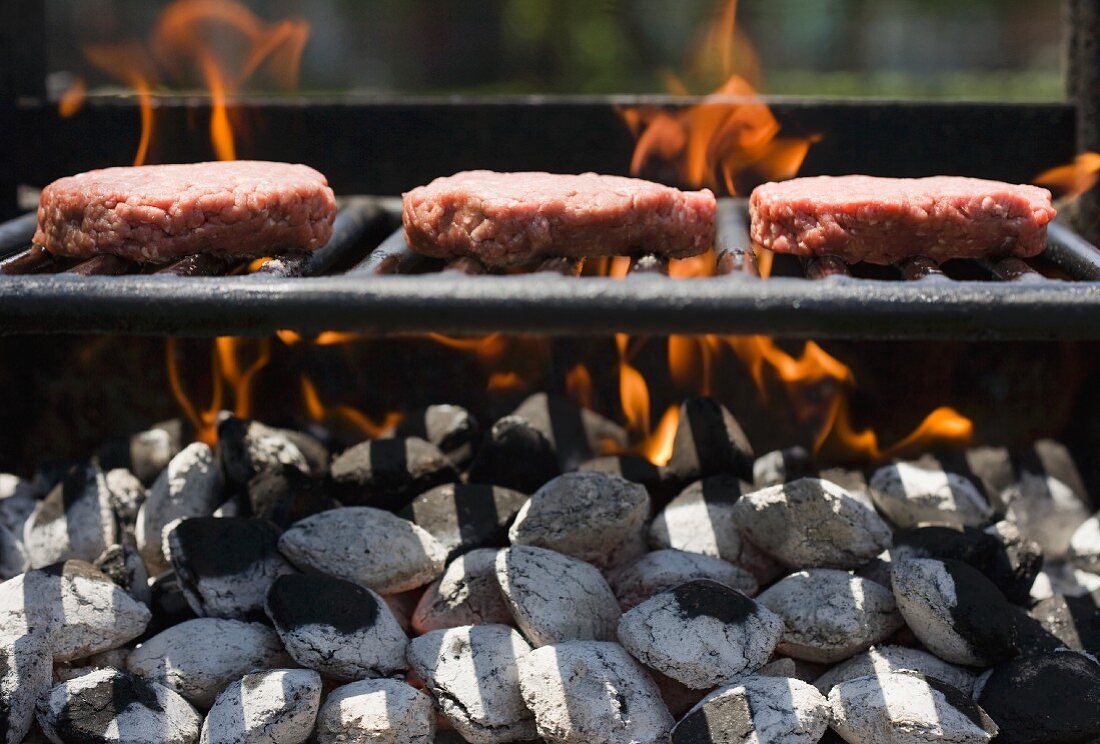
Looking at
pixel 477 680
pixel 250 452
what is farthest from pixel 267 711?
pixel 250 452

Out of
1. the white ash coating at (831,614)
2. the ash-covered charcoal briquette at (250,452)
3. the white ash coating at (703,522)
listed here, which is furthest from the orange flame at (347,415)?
the white ash coating at (831,614)

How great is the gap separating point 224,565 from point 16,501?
2.95ft

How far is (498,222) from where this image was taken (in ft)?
6.38

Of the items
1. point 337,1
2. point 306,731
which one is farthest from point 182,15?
point 337,1

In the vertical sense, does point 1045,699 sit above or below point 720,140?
below

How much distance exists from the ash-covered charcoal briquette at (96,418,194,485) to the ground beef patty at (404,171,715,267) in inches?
42.0

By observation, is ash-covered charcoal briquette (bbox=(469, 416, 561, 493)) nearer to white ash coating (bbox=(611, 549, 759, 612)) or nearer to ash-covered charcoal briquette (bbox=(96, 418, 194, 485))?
white ash coating (bbox=(611, 549, 759, 612))

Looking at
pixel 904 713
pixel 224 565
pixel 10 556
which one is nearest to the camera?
pixel 904 713

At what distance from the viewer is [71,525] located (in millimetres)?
2500

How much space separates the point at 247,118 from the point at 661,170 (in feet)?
3.46

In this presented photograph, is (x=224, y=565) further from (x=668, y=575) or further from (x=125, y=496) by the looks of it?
(x=668, y=575)

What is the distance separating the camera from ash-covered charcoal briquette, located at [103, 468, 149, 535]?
261 centimetres

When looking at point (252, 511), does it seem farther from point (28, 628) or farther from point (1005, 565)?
point (1005, 565)

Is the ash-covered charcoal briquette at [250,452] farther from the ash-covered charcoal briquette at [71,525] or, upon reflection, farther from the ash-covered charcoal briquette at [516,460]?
the ash-covered charcoal briquette at [516,460]
